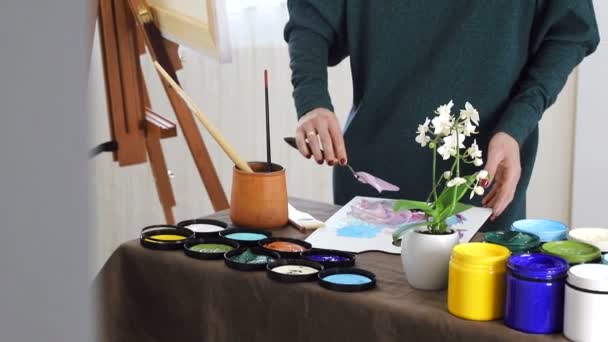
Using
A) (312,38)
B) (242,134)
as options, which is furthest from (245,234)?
(242,134)

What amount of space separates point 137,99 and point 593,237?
1519mm

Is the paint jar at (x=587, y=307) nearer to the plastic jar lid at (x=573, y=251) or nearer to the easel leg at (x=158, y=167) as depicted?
the plastic jar lid at (x=573, y=251)

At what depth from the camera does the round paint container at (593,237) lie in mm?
982

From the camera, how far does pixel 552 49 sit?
1.40 m

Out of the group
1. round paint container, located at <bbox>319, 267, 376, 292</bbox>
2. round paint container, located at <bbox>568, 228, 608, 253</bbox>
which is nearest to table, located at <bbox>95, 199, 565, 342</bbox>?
round paint container, located at <bbox>319, 267, 376, 292</bbox>

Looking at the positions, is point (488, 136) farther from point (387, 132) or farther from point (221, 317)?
point (221, 317)

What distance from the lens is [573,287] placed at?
2.53 feet

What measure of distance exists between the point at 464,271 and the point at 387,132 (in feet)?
2.28

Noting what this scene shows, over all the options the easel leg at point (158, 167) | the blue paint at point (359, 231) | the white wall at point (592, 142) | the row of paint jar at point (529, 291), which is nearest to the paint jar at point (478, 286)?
the row of paint jar at point (529, 291)

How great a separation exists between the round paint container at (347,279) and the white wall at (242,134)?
165 centimetres

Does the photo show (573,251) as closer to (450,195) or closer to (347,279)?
(450,195)

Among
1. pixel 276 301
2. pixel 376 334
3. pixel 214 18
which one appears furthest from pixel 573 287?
pixel 214 18

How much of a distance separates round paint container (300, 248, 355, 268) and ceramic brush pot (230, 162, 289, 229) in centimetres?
16

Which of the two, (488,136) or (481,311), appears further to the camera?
(488,136)
